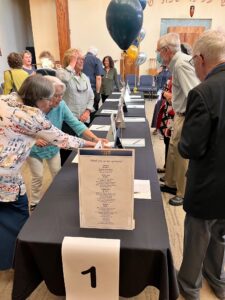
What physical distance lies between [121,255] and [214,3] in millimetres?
8772

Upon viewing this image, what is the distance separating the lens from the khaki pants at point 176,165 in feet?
7.94

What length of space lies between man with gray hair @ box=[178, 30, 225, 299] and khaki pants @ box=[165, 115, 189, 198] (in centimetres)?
111

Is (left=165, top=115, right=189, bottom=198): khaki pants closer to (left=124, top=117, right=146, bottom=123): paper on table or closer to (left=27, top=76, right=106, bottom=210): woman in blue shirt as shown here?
(left=124, top=117, right=146, bottom=123): paper on table

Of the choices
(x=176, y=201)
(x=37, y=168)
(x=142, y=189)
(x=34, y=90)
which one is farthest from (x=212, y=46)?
(x=176, y=201)

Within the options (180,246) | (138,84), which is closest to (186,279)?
(180,246)

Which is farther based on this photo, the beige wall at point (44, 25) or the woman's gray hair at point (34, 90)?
the beige wall at point (44, 25)

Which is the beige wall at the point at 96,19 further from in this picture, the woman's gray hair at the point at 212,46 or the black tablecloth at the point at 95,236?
the black tablecloth at the point at 95,236

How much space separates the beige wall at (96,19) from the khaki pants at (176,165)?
664 cm

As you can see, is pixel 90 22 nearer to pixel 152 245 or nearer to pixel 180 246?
pixel 180 246

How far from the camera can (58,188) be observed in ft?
4.58

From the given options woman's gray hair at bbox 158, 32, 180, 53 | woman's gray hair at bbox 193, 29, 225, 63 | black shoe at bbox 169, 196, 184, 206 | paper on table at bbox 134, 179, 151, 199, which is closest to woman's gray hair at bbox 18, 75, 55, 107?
paper on table at bbox 134, 179, 151, 199

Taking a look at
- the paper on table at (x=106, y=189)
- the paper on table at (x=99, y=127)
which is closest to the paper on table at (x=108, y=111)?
the paper on table at (x=99, y=127)

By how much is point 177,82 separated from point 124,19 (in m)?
0.83

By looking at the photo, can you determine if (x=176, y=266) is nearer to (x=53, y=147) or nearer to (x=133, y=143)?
(x=133, y=143)
